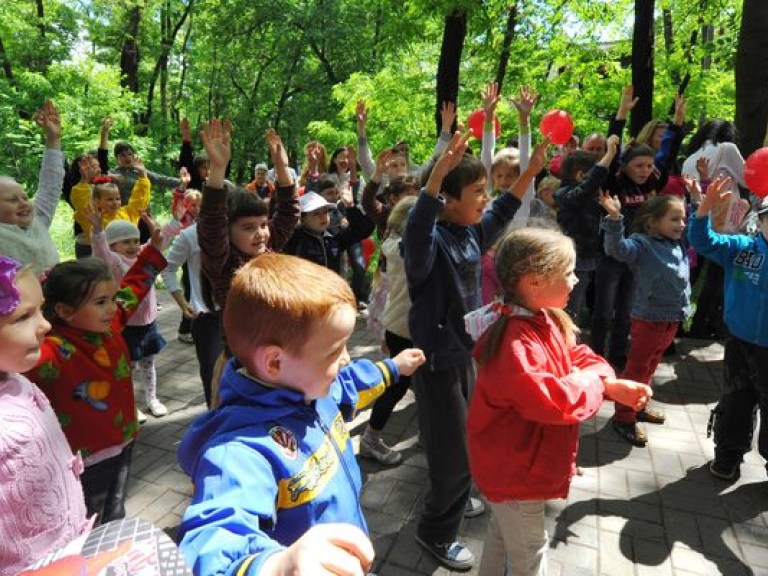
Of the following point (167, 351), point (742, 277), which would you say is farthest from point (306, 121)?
point (742, 277)

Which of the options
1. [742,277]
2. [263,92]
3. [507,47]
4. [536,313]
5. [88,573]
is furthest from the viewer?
[263,92]

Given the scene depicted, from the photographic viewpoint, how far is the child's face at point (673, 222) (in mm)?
3613

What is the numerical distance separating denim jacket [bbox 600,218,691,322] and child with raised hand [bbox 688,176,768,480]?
0.45m

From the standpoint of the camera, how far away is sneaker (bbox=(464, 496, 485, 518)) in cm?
299

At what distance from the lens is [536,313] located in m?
2.00

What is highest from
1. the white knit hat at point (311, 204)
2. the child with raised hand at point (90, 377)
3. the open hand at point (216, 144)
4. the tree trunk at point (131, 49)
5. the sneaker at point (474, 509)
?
the tree trunk at point (131, 49)

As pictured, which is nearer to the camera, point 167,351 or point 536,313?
point 536,313

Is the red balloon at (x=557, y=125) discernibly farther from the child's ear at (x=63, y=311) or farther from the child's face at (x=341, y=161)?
the child's ear at (x=63, y=311)

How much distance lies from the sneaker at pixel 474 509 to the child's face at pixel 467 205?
5.56 ft

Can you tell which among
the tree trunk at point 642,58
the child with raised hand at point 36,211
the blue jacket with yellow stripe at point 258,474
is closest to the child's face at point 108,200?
the child with raised hand at point 36,211

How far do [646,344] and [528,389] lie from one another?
2.42 metres

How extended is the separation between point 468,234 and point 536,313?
0.65 metres

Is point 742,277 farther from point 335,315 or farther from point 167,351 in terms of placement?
point 167,351

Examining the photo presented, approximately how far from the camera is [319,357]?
1.23m
